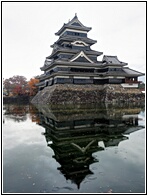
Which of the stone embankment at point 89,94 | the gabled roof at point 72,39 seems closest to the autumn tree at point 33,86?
the gabled roof at point 72,39

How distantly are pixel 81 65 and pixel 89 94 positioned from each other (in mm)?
4487

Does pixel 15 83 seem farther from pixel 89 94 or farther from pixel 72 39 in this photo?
pixel 89 94

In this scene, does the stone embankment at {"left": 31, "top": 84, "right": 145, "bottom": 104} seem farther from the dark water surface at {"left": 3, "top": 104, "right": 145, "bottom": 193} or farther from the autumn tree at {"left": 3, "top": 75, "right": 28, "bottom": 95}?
the autumn tree at {"left": 3, "top": 75, "right": 28, "bottom": 95}

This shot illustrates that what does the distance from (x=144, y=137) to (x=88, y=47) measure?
75.9 feet

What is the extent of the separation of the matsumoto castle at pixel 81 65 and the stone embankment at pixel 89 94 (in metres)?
1.12

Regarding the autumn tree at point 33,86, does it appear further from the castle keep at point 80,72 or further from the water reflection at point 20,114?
the water reflection at point 20,114

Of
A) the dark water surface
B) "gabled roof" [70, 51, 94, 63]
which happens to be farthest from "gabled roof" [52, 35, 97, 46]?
the dark water surface

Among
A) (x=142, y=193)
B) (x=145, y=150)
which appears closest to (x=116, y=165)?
(x=142, y=193)

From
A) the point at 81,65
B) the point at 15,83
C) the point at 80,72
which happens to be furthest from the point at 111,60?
the point at 15,83

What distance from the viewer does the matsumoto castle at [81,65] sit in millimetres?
24422

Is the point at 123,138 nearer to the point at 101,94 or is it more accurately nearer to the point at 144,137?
the point at 144,137

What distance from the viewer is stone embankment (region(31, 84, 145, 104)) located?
22.3m

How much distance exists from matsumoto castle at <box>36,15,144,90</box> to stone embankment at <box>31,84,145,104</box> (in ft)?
3.67

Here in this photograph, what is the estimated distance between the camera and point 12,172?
431 cm
